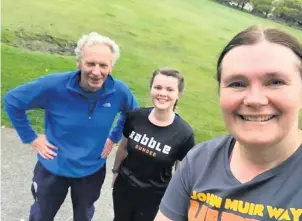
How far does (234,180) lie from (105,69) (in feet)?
5.95

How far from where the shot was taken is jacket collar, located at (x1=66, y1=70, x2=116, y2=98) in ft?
9.96

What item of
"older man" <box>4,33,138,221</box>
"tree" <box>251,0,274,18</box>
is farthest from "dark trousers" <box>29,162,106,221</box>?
"tree" <box>251,0,274,18</box>

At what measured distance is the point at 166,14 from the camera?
2161cm

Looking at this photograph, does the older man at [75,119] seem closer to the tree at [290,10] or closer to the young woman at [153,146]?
the young woman at [153,146]

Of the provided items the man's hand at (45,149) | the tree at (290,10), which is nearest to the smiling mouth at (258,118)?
the man's hand at (45,149)

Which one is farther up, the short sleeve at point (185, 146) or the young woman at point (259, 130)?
the young woman at point (259, 130)

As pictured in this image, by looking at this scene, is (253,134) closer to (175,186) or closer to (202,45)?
(175,186)

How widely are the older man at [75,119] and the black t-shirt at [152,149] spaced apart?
0.26 m

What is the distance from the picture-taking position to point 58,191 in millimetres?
3350

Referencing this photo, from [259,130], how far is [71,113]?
6.63 ft

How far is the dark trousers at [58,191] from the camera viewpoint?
3.31 metres

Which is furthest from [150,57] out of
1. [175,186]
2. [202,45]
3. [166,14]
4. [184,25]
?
[175,186]

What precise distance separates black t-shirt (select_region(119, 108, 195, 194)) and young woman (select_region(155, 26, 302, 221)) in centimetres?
156

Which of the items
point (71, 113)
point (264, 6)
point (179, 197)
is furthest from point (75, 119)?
point (264, 6)
